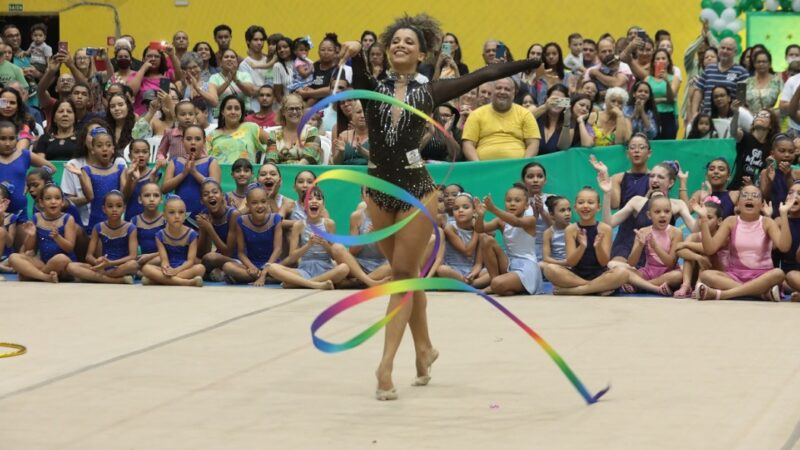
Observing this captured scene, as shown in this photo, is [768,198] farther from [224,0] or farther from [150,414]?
[224,0]

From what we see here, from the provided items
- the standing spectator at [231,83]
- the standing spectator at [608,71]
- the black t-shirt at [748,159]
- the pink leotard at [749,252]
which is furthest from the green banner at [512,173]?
the standing spectator at [231,83]

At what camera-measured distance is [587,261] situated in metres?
9.44

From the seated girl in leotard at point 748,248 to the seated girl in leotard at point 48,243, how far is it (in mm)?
5216

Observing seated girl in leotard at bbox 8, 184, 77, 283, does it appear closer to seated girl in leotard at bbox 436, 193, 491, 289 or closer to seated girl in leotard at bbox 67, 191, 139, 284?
seated girl in leotard at bbox 67, 191, 139, 284

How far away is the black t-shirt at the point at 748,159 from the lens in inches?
421

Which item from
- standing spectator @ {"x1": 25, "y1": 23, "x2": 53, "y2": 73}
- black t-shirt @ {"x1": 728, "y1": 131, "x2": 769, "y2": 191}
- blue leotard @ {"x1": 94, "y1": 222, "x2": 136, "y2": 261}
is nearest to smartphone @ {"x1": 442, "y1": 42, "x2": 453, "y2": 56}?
black t-shirt @ {"x1": 728, "y1": 131, "x2": 769, "y2": 191}

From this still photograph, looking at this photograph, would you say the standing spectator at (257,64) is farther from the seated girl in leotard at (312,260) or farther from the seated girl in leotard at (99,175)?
the seated girl in leotard at (312,260)

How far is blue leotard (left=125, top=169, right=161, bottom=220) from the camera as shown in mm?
10648

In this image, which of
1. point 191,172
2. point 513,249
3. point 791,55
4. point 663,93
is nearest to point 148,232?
point 191,172

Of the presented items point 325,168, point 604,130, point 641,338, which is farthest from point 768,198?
point 325,168

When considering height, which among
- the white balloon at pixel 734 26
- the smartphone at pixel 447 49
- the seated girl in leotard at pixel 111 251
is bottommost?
the seated girl in leotard at pixel 111 251

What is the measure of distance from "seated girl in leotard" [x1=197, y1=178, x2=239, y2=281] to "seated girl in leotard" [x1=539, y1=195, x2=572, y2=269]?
260 cm

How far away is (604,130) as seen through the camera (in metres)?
11.4

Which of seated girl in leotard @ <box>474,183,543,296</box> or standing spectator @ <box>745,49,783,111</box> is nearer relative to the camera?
seated girl in leotard @ <box>474,183,543,296</box>
